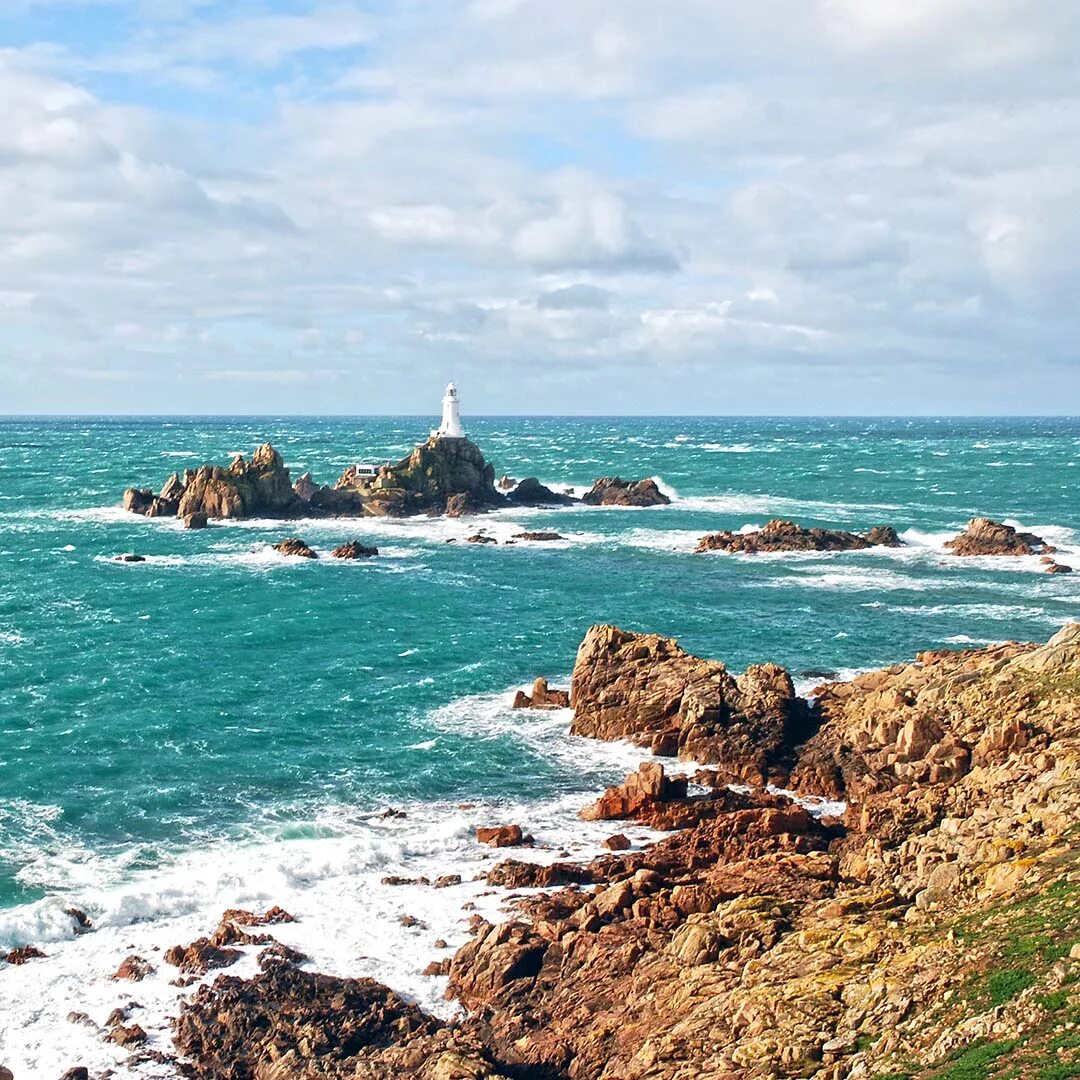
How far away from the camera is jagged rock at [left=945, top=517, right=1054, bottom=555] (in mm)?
80562

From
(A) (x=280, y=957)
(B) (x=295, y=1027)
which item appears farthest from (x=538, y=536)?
(B) (x=295, y=1027)

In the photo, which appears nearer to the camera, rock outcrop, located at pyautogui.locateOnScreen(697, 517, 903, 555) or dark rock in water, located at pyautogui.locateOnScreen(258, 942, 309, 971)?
dark rock in water, located at pyautogui.locateOnScreen(258, 942, 309, 971)

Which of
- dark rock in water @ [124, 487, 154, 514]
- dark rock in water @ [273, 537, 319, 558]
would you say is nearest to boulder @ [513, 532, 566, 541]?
dark rock in water @ [273, 537, 319, 558]

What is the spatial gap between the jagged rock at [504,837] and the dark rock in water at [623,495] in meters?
80.8

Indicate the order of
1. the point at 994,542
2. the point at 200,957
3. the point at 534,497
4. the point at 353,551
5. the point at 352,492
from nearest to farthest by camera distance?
the point at 200,957
the point at 353,551
the point at 994,542
the point at 352,492
the point at 534,497

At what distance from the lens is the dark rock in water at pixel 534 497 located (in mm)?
112438

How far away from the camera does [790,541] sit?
8400cm

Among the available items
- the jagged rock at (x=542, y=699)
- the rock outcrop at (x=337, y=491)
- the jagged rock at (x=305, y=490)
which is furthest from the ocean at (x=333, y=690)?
the jagged rock at (x=305, y=490)

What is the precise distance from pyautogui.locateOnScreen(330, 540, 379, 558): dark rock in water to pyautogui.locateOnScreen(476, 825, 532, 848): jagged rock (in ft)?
161

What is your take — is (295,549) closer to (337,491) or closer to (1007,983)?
(337,491)

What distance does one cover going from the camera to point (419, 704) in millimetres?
46250

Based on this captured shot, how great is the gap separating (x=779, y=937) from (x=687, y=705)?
57.8ft

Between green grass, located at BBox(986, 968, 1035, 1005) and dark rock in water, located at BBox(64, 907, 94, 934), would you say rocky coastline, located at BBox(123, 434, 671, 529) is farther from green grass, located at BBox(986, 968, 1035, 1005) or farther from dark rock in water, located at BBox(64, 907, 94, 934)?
green grass, located at BBox(986, 968, 1035, 1005)

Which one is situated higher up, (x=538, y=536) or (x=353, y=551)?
(x=538, y=536)
